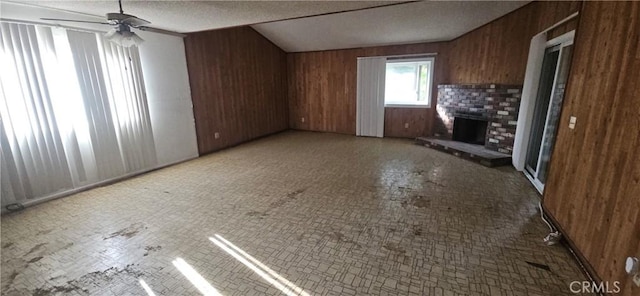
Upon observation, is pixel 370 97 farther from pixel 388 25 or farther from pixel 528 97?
pixel 528 97

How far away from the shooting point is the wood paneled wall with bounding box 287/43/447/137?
5.95 meters

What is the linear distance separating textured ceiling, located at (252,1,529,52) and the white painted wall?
2127mm

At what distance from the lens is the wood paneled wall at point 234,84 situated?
4.93 m

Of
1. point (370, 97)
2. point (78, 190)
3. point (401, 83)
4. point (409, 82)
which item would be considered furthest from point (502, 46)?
point (78, 190)

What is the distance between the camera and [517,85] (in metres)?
4.04

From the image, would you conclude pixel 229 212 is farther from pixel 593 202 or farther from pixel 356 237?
pixel 593 202

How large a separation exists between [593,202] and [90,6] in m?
4.80

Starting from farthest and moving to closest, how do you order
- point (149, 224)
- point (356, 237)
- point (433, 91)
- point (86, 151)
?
Answer: 1. point (433, 91)
2. point (86, 151)
3. point (149, 224)
4. point (356, 237)

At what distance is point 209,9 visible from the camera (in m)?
2.95

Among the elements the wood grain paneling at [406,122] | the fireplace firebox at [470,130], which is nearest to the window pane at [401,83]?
the wood grain paneling at [406,122]

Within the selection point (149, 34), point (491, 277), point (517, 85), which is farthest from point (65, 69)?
point (517, 85)

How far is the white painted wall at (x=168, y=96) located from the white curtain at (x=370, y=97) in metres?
3.74

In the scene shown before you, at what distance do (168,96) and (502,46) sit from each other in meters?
5.50

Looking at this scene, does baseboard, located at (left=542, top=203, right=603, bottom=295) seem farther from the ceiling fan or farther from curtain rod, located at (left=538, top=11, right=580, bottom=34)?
the ceiling fan
